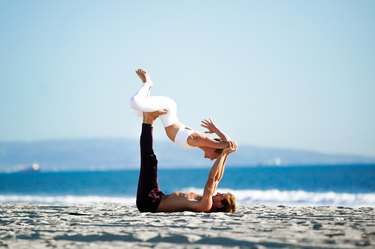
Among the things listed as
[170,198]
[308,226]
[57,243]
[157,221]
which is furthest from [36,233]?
[308,226]

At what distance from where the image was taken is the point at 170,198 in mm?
7430

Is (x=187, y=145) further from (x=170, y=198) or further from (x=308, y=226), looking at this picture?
(x=308, y=226)

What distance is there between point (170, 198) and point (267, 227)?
2.24 meters

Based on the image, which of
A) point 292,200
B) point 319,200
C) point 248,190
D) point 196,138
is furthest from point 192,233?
point 248,190

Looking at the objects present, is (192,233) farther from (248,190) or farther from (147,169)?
(248,190)

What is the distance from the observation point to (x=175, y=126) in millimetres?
7371

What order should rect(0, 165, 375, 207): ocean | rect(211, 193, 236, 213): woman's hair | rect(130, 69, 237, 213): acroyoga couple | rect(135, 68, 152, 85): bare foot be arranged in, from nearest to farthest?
rect(130, 69, 237, 213): acroyoga couple, rect(211, 193, 236, 213): woman's hair, rect(135, 68, 152, 85): bare foot, rect(0, 165, 375, 207): ocean

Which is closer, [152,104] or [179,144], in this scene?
[152,104]

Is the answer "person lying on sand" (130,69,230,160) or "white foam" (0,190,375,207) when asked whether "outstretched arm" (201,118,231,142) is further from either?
"white foam" (0,190,375,207)

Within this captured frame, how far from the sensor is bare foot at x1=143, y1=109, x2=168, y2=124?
720 cm

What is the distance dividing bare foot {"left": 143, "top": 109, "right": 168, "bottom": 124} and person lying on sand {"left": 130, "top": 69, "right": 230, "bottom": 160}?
6cm

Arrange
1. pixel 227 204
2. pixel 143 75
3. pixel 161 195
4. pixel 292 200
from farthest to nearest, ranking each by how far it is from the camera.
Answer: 1. pixel 292 200
2. pixel 143 75
3. pixel 161 195
4. pixel 227 204

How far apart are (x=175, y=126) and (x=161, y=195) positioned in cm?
99

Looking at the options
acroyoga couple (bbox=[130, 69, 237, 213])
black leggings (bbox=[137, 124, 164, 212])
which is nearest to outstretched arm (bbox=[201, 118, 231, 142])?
acroyoga couple (bbox=[130, 69, 237, 213])
